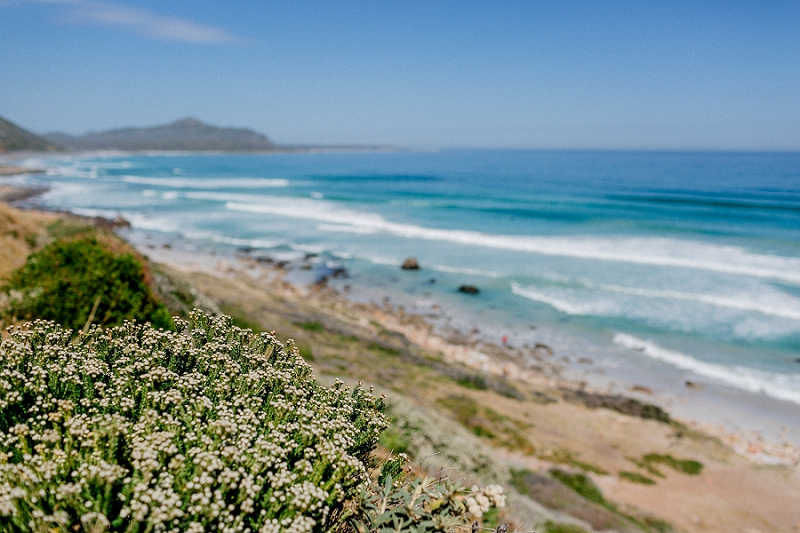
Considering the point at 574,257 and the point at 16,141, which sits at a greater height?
the point at 16,141

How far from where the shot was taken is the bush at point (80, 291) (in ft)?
27.5

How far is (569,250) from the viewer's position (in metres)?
40.0

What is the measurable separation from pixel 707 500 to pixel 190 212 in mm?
56212

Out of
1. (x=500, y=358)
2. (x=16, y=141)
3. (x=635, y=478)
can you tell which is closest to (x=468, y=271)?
(x=500, y=358)

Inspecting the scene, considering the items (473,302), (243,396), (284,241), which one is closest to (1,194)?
(284,241)

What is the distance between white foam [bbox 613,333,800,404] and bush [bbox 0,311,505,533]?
22.0 m

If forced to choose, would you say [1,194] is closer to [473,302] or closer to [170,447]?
[473,302]

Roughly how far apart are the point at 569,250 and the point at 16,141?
197335mm

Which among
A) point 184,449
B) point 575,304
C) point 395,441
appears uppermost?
point 184,449

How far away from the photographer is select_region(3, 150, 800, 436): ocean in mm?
22781

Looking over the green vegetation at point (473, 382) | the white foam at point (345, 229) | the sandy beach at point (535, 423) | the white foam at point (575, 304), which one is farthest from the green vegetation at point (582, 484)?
the white foam at point (345, 229)

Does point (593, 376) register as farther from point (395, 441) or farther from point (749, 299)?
point (749, 299)

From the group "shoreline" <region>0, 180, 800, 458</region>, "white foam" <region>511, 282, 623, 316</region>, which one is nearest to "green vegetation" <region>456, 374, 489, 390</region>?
"shoreline" <region>0, 180, 800, 458</region>

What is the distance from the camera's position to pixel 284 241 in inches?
1714
